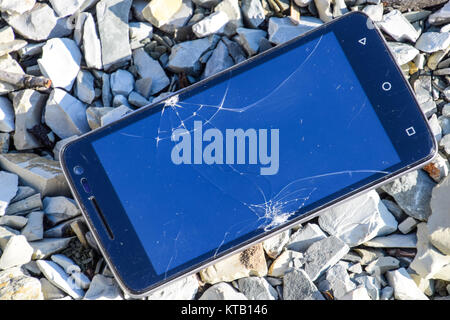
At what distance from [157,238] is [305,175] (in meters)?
0.39

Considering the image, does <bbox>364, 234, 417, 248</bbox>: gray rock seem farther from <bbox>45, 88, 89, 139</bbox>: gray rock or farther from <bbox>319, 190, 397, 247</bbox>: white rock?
<bbox>45, 88, 89, 139</bbox>: gray rock

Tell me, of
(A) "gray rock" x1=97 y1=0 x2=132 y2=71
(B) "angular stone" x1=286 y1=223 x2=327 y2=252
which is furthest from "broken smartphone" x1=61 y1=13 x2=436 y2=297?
(A) "gray rock" x1=97 y1=0 x2=132 y2=71

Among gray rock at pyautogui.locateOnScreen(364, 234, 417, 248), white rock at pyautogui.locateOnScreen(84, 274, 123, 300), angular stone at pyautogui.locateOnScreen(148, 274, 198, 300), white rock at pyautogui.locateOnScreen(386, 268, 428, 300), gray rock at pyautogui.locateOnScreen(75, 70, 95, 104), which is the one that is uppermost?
gray rock at pyautogui.locateOnScreen(75, 70, 95, 104)

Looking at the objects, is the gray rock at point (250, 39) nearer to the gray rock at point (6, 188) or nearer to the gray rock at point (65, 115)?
the gray rock at point (65, 115)

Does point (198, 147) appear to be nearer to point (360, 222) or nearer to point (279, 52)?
point (279, 52)

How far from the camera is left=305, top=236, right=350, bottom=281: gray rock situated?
1426mm

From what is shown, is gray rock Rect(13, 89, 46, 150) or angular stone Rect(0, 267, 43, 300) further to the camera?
gray rock Rect(13, 89, 46, 150)

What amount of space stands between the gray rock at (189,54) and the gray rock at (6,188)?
507 millimetres

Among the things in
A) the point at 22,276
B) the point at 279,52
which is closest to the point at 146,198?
the point at 22,276

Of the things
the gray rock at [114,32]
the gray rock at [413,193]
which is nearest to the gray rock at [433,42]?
the gray rock at [413,193]

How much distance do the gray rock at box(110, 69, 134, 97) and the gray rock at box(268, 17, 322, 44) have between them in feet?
1.31

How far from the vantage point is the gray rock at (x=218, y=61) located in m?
1.54

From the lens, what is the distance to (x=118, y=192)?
138 centimetres

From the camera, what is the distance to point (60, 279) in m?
1.36
